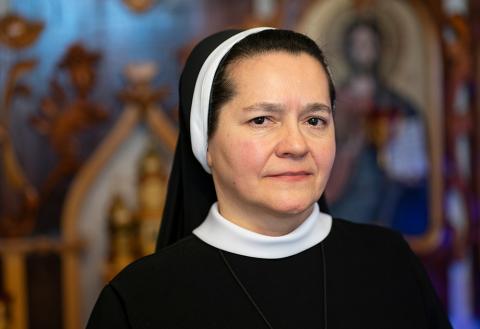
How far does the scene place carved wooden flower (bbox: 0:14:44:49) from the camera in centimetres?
443

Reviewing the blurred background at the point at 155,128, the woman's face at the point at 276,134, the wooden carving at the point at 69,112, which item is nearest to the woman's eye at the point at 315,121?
the woman's face at the point at 276,134

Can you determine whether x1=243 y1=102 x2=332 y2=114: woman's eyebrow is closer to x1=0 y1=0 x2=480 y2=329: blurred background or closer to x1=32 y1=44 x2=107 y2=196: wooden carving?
x1=0 y1=0 x2=480 y2=329: blurred background

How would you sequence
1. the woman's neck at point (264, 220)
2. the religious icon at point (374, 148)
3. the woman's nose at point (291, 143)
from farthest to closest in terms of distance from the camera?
the religious icon at point (374, 148)
the woman's neck at point (264, 220)
the woman's nose at point (291, 143)

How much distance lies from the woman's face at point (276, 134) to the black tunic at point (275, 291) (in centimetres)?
22

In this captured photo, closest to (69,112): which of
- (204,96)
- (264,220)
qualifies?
(204,96)

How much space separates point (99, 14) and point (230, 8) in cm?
87

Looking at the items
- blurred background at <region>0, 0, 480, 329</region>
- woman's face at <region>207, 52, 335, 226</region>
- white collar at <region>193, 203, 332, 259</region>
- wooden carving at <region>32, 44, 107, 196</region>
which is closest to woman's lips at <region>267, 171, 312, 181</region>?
woman's face at <region>207, 52, 335, 226</region>

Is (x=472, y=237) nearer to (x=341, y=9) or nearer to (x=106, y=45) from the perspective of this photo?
(x=341, y=9)

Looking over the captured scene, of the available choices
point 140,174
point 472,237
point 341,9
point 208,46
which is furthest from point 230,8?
point 208,46

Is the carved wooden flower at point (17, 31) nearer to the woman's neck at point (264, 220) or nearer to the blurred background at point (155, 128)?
the blurred background at point (155, 128)

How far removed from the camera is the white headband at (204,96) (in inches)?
79.2

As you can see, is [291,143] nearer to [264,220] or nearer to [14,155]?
[264,220]

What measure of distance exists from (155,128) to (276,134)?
2.78m

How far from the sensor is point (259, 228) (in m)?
2.03
